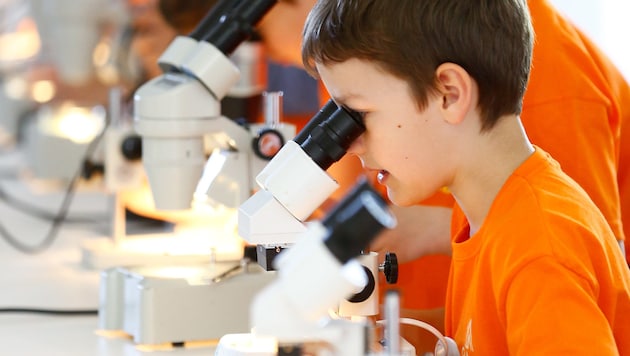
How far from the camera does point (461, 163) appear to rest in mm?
1186

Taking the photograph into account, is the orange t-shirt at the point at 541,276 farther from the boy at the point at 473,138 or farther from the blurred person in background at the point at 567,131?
the blurred person in background at the point at 567,131

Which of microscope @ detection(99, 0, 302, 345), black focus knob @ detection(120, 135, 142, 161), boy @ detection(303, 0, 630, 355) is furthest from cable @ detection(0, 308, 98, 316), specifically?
boy @ detection(303, 0, 630, 355)

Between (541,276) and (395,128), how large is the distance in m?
0.23

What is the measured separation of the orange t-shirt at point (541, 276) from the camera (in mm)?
989

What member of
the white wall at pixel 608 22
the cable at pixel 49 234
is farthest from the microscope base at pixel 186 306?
the white wall at pixel 608 22

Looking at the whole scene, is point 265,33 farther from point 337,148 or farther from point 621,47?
point 621,47

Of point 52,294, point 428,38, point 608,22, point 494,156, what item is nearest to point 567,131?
point 494,156

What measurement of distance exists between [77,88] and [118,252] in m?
1.35

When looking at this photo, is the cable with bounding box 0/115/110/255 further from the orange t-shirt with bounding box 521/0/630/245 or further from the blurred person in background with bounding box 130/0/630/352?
the orange t-shirt with bounding box 521/0/630/245

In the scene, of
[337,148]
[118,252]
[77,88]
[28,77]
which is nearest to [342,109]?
[337,148]

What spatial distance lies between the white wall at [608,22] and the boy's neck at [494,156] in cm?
229

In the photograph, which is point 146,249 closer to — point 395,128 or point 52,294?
point 52,294

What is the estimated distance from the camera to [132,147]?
1.93 metres

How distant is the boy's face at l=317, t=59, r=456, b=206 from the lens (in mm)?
1137
